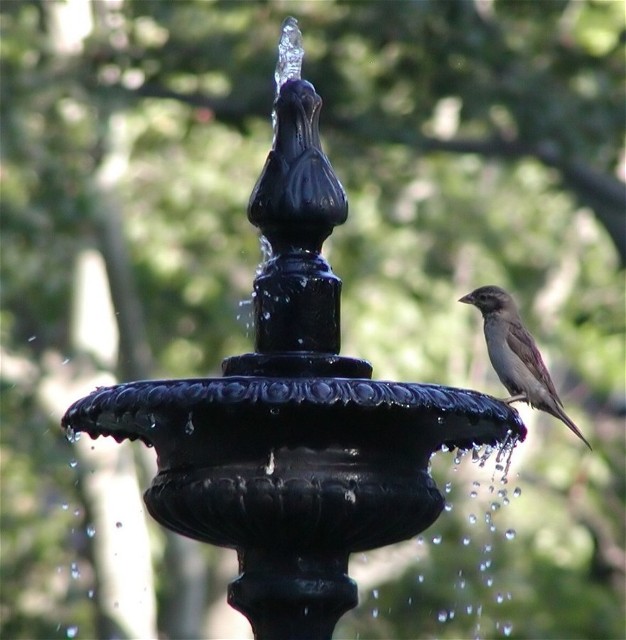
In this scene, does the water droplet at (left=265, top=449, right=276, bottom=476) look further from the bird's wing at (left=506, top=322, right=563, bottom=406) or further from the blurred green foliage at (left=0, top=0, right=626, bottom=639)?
the blurred green foliage at (left=0, top=0, right=626, bottom=639)

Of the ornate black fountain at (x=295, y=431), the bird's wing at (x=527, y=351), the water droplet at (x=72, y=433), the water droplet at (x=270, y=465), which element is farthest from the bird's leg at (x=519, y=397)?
the water droplet at (x=270, y=465)

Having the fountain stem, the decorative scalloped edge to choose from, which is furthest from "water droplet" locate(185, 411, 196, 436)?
the fountain stem

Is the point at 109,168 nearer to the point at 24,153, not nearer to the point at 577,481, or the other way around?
the point at 24,153

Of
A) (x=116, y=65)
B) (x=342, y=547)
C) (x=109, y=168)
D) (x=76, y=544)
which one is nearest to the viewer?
(x=342, y=547)

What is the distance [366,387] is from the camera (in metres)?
4.82

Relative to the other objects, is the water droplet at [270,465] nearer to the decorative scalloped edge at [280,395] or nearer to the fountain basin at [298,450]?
the fountain basin at [298,450]

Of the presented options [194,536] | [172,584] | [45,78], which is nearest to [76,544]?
[172,584]

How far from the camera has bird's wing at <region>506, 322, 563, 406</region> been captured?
8641mm

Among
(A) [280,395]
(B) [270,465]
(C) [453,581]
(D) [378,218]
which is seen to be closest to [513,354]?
(B) [270,465]

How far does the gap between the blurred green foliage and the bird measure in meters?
4.70

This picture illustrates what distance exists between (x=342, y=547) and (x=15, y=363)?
36.1 ft

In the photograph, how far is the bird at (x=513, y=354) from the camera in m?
8.55

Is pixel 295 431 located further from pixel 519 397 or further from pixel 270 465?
pixel 519 397

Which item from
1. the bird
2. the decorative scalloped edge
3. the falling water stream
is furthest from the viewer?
the falling water stream
